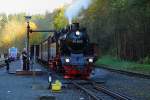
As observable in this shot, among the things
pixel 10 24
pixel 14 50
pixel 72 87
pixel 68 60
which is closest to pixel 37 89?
pixel 72 87

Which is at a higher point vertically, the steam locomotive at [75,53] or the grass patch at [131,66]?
the steam locomotive at [75,53]

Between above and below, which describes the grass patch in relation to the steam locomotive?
below

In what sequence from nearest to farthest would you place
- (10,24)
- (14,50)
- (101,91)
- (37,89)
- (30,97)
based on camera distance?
(30,97) → (101,91) → (37,89) → (14,50) → (10,24)

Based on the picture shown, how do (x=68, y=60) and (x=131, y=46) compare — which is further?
(x=131, y=46)

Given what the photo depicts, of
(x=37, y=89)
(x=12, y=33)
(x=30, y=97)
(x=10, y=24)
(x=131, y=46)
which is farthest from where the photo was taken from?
(x=10, y=24)

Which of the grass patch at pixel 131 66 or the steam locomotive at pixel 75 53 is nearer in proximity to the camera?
the steam locomotive at pixel 75 53

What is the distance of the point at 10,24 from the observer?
636ft

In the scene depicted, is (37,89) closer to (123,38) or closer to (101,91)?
(101,91)

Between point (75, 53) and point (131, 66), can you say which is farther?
point (131, 66)

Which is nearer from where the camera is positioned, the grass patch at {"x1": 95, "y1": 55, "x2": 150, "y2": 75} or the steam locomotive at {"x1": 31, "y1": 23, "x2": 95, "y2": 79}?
the steam locomotive at {"x1": 31, "y1": 23, "x2": 95, "y2": 79}

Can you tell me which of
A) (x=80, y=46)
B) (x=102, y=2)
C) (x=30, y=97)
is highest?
(x=102, y=2)

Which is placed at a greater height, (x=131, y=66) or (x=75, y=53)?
(x=75, y=53)

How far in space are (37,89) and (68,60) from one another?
768 centimetres

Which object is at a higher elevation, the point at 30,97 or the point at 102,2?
the point at 102,2
